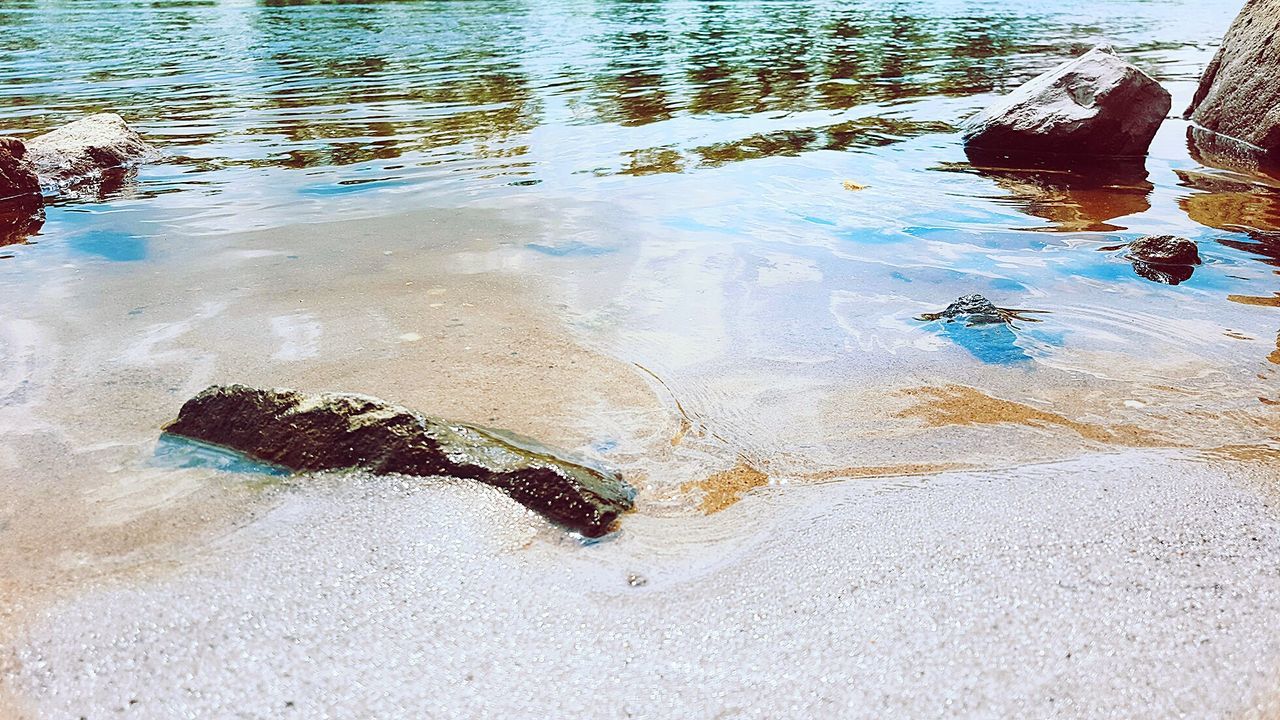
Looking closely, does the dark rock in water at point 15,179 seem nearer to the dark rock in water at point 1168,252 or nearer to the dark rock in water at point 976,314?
→ the dark rock in water at point 976,314

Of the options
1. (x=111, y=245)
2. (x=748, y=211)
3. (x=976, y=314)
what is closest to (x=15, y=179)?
(x=111, y=245)

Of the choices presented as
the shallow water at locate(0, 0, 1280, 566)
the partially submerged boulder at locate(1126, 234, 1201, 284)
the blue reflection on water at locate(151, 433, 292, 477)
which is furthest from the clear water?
the blue reflection on water at locate(151, 433, 292, 477)

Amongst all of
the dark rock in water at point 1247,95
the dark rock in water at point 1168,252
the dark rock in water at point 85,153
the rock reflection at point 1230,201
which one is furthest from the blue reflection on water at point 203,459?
the dark rock in water at point 1247,95

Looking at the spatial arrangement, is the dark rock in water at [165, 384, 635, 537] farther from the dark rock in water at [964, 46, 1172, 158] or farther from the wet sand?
the dark rock in water at [964, 46, 1172, 158]

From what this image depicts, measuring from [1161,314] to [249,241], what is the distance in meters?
5.61

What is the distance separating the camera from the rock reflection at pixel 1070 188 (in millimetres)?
6898

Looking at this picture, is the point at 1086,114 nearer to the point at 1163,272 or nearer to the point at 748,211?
the point at 1163,272

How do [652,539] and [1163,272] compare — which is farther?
[1163,272]

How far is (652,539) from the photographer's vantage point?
2842 mm

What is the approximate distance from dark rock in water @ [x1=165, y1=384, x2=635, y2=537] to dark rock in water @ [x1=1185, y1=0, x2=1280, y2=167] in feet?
28.3

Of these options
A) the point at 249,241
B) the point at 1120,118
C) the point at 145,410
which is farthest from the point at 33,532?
the point at 1120,118

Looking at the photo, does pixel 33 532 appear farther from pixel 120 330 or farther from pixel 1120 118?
pixel 1120 118

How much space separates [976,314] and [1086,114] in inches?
218

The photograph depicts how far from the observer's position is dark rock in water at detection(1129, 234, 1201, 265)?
5.51 m
